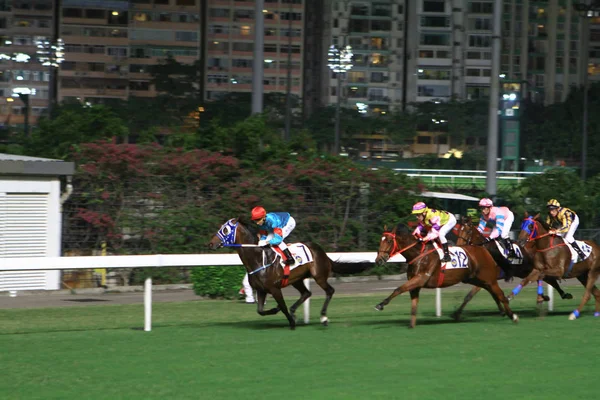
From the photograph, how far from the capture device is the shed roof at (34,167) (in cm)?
1823

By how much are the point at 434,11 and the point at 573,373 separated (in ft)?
280

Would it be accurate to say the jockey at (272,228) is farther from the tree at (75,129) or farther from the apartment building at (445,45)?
the apartment building at (445,45)

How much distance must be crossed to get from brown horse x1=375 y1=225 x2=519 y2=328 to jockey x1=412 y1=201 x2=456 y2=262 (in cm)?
12

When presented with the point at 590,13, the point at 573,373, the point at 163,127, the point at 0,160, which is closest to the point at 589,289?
the point at 573,373

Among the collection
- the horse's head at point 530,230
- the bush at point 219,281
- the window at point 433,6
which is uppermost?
the window at point 433,6

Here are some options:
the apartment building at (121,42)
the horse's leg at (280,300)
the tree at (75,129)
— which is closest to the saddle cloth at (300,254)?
the horse's leg at (280,300)

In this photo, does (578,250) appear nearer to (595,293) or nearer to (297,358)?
(595,293)

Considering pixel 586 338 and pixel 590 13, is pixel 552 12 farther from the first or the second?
pixel 586 338

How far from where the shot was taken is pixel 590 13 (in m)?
33.6

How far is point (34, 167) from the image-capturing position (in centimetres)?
1850

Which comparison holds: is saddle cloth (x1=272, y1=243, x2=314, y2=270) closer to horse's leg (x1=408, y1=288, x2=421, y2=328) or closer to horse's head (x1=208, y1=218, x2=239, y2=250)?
horse's head (x1=208, y1=218, x2=239, y2=250)

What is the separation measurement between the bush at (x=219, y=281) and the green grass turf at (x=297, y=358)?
3418 mm

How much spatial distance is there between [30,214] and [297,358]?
11.2 meters

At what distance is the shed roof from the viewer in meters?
18.2
